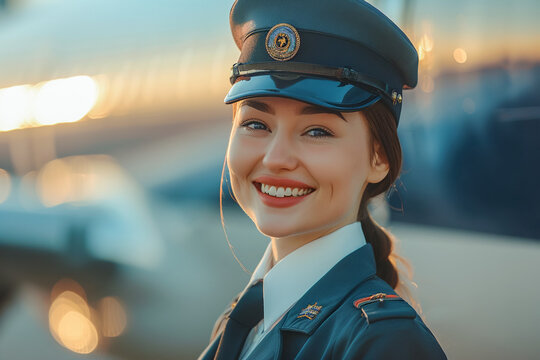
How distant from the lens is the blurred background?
2012 millimetres

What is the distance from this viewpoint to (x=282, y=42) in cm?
107

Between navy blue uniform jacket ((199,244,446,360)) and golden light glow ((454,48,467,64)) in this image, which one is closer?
navy blue uniform jacket ((199,244,446,360))

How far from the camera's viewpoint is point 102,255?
380 centimetres

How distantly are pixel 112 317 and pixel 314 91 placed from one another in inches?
118

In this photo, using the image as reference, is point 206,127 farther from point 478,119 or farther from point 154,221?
point 478,119

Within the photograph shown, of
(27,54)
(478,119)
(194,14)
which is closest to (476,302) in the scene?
(478,119)

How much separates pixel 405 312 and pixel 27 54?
5456mm

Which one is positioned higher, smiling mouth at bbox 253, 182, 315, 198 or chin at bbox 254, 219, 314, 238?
smiling mouth at bbox 253, 182, 315, 198

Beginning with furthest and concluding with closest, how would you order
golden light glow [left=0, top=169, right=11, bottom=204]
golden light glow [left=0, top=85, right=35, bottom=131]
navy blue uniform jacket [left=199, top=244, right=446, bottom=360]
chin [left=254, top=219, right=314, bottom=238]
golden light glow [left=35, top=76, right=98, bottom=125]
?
golden light glow [left=0, top=85, right=35, bottom=131]
golden light glow [left=0, top=169, right=11, bottom=204]
golden light glow [left=35, top=76, right=98, bottom=125]
chin [left=254, top=219, right=314, bottom=238]
navy blue uniform jacket [left=199, top=244, right=446, bottom=360]

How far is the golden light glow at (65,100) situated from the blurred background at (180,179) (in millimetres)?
18

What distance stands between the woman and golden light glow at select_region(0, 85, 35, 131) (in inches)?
192

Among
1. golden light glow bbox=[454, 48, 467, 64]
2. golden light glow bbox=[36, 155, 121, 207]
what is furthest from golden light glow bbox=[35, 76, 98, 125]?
golden light glow bbox=[454, 48, 467, 64]

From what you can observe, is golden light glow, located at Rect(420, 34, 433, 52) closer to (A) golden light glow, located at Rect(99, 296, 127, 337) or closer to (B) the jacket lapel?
(B) the jacket lapel

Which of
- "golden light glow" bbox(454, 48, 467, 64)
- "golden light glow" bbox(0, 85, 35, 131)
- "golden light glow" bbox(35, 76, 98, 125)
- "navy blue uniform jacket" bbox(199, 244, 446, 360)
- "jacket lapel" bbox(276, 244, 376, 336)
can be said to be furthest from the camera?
"golden light glow" bbox(0, 85, 35, 131)
